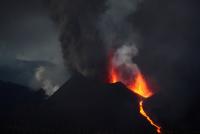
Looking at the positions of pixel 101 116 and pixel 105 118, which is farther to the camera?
pixel 101 116

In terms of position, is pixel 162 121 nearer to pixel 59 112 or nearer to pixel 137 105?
pixel 137 105

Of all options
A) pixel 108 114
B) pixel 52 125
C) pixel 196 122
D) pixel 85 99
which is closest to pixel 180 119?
pixel 196 122

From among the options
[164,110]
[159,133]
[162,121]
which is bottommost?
[159,133]

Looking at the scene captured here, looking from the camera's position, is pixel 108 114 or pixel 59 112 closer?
pixel 108 114

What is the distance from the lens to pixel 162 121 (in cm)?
17500

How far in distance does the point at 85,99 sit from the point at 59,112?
52.6 feet

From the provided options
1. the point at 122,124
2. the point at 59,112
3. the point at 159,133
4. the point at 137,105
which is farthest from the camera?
the point at 59,112

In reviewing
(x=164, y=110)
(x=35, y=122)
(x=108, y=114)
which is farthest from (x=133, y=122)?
(x=35, y=122)

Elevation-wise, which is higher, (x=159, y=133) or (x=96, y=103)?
(x=96, y=103)

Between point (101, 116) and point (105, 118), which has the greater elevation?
point (101, 116)

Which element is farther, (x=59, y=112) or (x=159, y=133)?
(x=59, y=112)

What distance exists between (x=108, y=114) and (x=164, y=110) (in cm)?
3051

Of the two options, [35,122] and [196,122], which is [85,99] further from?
[196,122]

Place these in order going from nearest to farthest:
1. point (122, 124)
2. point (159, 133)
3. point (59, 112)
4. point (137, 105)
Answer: point (159, 133), point (122, 124), point (137, 105), point (59, 112)
